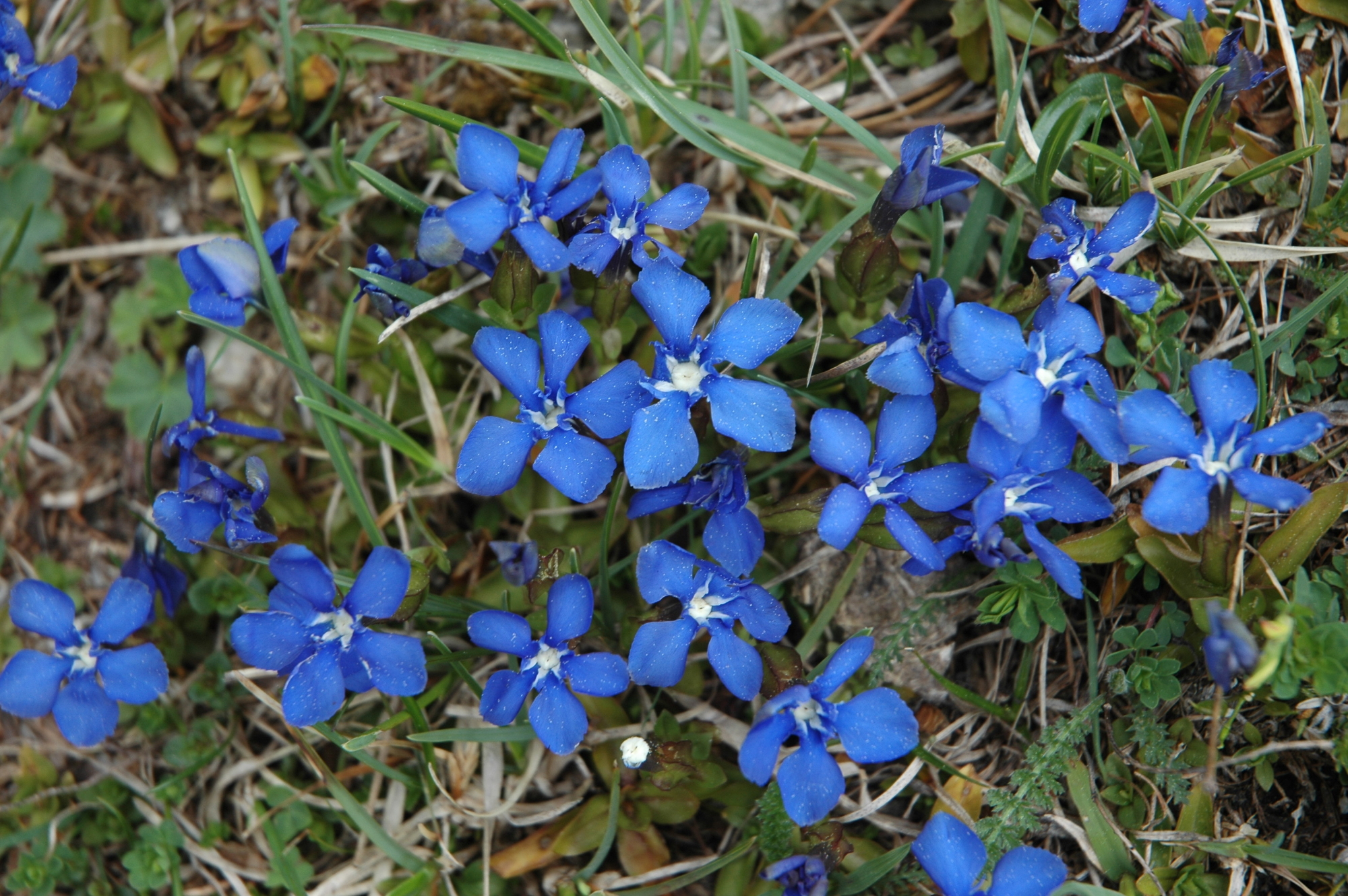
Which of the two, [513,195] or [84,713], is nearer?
[513,195]

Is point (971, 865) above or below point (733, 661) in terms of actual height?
below

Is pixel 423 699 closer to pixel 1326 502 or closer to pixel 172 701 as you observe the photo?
pixel 172 701

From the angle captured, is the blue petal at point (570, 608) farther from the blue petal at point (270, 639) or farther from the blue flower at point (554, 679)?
the blue petal at point (270, 639)

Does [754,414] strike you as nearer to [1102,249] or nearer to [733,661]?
[733,661]

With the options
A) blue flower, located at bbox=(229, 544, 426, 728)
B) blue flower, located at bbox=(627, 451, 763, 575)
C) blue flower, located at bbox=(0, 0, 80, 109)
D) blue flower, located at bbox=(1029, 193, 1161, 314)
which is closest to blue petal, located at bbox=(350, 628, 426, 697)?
blue flower, located at bbox=(229, 544, 426, 728)

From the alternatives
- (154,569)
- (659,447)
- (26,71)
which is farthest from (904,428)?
(26,71)

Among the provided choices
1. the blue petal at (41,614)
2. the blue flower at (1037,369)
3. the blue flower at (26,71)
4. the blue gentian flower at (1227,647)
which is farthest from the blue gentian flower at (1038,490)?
the blue flower at (26,71)
